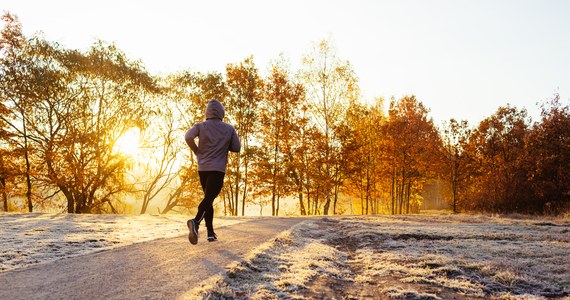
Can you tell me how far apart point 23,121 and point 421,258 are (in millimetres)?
26501

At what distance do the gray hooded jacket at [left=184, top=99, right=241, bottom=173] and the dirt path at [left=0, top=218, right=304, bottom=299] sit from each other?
1459 mm

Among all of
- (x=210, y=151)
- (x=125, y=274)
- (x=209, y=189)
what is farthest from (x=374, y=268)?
(x=125, y=274)

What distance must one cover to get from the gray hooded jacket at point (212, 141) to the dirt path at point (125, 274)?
1459 mm

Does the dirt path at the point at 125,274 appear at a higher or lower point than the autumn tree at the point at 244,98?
lower

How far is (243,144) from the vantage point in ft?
99.1

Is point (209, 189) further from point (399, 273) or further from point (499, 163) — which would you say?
point (499, 163)

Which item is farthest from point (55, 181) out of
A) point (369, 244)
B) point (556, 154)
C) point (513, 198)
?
point (556, 154)

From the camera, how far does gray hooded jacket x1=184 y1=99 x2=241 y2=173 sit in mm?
6695

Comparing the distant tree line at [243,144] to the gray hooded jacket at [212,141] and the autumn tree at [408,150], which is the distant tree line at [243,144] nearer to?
the autumn tree at [408,150]

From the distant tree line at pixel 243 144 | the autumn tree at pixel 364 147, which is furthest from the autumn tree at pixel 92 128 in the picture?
the autumn tree at pixel 364 147

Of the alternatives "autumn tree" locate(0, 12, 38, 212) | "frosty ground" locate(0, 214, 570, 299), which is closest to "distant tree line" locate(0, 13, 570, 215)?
"autumn tree" locate(0, 12, 38, 212)

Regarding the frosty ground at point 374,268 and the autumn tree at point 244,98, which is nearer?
the frosty ground at point 374,268

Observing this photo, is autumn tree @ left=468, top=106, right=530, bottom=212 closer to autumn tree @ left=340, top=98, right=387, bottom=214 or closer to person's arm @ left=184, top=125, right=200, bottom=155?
autumn tree @ left=340, top=98, right=387, bottom=214

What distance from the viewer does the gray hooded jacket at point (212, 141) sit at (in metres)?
6.70
